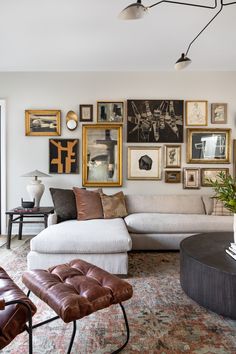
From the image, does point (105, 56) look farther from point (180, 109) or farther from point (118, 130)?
point (180, 109)

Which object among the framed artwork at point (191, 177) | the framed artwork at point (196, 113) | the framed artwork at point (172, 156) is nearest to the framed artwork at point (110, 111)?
the framed artwork at point (172, 156)

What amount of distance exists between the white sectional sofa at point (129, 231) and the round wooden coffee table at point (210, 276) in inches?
26.4

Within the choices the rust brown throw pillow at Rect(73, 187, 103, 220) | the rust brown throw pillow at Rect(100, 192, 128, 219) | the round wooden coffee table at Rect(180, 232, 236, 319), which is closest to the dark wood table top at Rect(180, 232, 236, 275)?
the round wooden coffee table at Rect(180, 232, 236, 319)

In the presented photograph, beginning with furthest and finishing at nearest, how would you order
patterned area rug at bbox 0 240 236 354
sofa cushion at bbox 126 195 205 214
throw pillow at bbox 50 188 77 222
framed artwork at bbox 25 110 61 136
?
framed artwork at bbox 25 110 61 136, sofa cushion at bbox 126 195 205 214, throw pillow at bbox 50 188 77 222, patterned area rug at bbox 0 240 236 354

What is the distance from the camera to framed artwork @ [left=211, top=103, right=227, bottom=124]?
4246 millimetres

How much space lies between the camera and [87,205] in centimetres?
357

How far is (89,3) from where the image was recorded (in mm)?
2459

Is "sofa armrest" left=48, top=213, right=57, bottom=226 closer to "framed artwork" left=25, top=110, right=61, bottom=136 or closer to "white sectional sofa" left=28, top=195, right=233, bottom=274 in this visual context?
"white sectional sofa" left=28, top=195, right=233, bottom=274

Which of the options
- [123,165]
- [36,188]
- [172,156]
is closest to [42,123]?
[36,188]

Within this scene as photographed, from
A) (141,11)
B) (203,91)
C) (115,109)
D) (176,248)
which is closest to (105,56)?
(115,109)

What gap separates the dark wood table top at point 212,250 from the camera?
195 centimetres

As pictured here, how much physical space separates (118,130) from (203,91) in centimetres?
156

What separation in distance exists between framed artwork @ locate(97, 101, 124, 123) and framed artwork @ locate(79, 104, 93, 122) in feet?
0.43

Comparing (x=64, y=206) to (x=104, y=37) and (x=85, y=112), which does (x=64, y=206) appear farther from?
(x=104, y=37)
